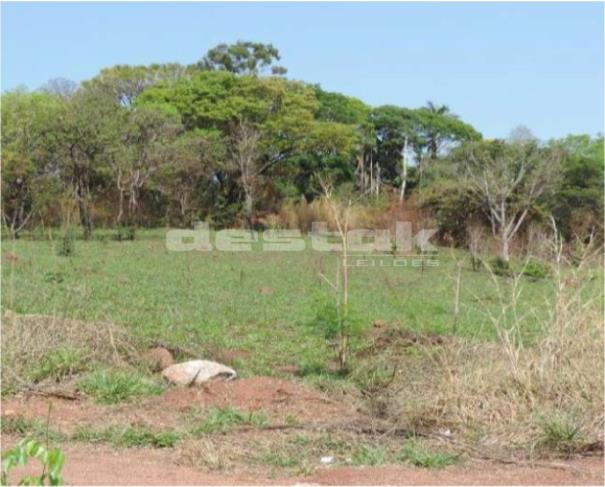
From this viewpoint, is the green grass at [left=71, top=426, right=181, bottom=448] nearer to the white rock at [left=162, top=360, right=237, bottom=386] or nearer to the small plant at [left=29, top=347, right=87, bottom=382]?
the white rock at [left=162, top=360, right=237, bottom=386]

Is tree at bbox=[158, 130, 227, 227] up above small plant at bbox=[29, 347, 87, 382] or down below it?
above

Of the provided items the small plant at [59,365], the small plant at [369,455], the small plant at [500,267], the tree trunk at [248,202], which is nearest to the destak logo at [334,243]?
the small plant at [500,267]

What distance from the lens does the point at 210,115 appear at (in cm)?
3067

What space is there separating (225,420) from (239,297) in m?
6.31

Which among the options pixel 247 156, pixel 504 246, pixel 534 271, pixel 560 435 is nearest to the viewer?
pixel 560 435

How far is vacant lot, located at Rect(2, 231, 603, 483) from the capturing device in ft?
17.0

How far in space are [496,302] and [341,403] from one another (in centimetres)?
740

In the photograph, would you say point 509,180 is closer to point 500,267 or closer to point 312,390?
point 500,267

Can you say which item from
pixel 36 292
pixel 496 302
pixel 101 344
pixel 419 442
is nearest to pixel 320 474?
pixel 419 442

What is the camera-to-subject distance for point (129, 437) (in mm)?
5410

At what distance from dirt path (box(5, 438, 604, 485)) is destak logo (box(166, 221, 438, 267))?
11828mm

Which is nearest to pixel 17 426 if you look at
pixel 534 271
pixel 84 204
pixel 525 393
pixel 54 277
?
pixel 525 393

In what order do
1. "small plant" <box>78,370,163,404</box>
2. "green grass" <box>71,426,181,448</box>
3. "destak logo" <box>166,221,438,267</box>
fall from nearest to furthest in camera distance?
"green grass" <box>71,426,181,448</box>, "small plant" <box>78,370,163,404</box>, "destak logo" <box>166,221,438,267</box>

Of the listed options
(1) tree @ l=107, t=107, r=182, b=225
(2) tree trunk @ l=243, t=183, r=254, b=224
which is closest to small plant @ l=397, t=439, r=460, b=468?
(1) tree @ l=107, t=107, r=182, b=225
